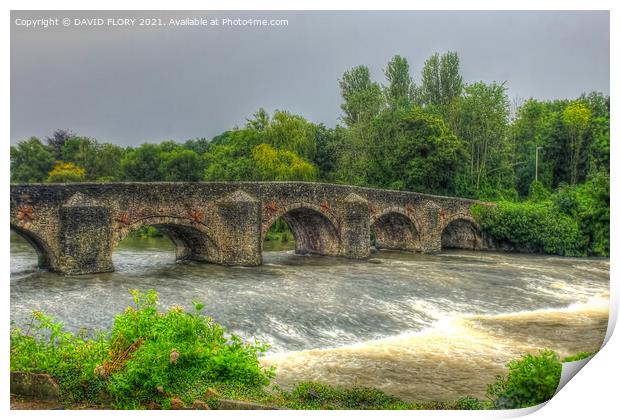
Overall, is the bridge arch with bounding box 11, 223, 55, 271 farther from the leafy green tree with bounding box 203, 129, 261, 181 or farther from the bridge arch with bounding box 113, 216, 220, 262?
the leafy green tree with bounding box 203, 129, 261, 181

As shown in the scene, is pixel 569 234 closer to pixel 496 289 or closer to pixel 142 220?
pixel 496 289

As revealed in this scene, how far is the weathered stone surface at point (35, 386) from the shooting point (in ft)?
28.3

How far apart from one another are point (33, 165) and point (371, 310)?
1510 cm

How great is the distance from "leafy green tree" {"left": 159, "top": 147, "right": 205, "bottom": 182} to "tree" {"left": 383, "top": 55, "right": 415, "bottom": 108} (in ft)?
40.1

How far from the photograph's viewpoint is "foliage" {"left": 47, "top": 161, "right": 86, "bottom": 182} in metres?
23.9

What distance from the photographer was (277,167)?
31.9 meters

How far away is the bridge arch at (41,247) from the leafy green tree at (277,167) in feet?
48.6

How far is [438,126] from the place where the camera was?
35.8 metres

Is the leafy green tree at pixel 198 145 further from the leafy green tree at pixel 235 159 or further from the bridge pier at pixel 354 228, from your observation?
the bridge pier at pixel 354 228

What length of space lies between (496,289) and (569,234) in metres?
11.5

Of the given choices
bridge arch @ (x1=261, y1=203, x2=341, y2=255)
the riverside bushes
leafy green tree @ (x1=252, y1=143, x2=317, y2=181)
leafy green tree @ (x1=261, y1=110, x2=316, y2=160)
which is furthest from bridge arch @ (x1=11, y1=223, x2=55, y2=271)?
the riverside bushes

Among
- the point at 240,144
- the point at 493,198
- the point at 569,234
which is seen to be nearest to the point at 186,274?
the point at 240,144

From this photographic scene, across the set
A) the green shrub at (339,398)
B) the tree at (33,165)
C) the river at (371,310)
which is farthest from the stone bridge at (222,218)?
the green shrub at (339,398)

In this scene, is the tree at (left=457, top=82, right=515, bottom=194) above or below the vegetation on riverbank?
above
